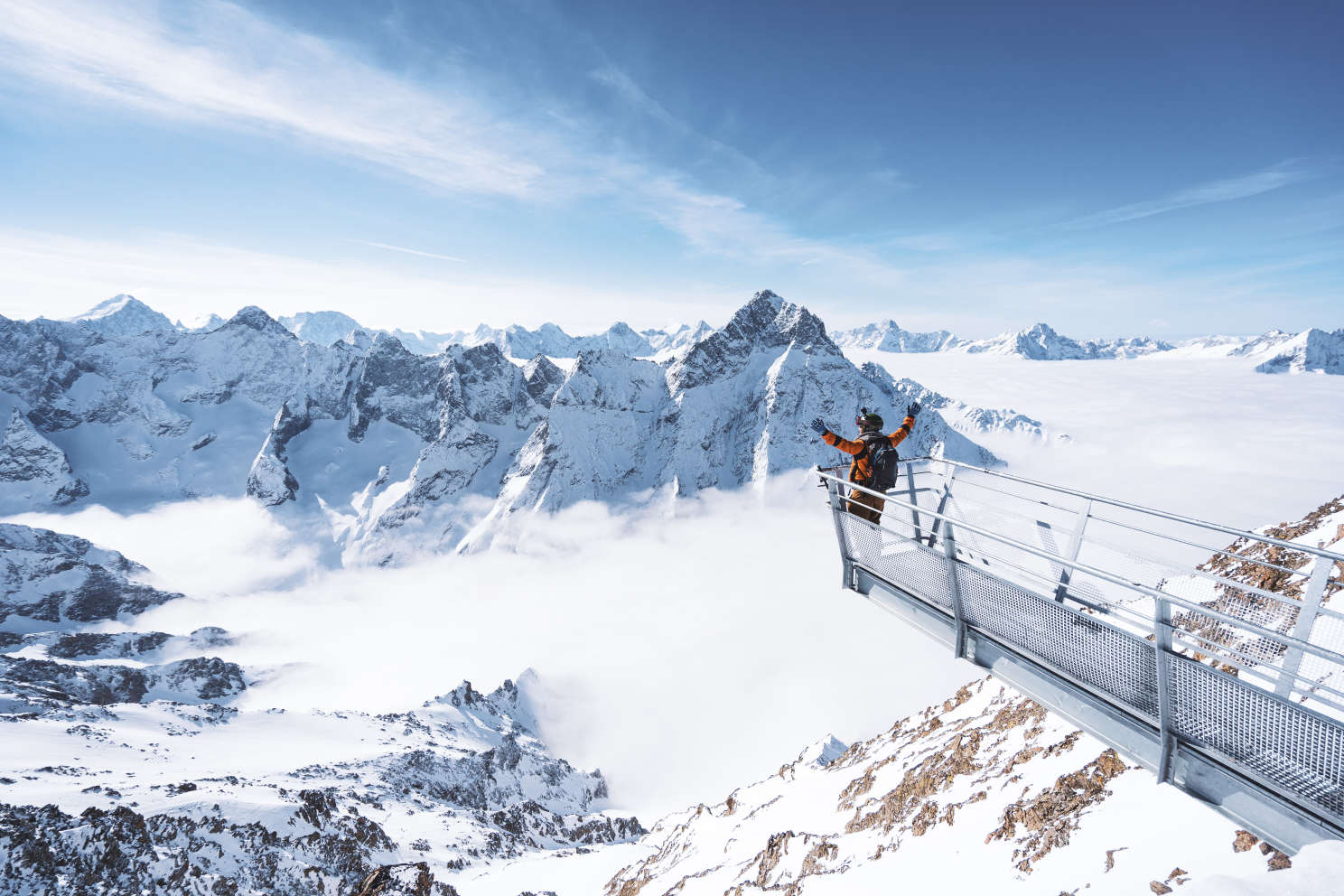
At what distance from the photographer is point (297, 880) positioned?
35.6 metres

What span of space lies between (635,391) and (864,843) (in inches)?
7244

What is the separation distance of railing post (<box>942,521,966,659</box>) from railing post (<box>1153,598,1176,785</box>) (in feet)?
6.56

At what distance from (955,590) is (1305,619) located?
287 centimetres

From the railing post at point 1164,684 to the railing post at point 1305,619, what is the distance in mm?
686

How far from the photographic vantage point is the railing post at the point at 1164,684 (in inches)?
187

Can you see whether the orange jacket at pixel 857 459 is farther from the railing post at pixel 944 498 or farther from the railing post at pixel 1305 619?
the railing post at pixel 1305 619

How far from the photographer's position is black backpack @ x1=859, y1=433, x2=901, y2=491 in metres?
9.18

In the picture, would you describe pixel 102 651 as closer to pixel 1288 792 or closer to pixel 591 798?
pixel 591 798

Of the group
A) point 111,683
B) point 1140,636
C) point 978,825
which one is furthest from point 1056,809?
point 111,683

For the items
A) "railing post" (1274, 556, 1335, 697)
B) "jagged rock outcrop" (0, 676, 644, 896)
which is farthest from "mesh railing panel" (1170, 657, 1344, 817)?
"jagged rock outcrop" (0, 676, 644, 896)

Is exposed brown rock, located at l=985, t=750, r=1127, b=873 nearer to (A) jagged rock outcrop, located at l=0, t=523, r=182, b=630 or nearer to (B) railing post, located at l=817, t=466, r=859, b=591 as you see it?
(B) railing post, located at l=817, t=466, r=859, b=591

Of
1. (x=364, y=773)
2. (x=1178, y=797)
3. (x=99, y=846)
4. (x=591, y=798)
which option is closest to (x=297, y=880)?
(x=99, y=846)

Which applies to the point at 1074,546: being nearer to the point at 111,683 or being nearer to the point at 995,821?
the point at 995,821

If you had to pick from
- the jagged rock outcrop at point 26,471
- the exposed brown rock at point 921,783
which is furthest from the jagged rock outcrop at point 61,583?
the exposed brown rock at point 921,783
